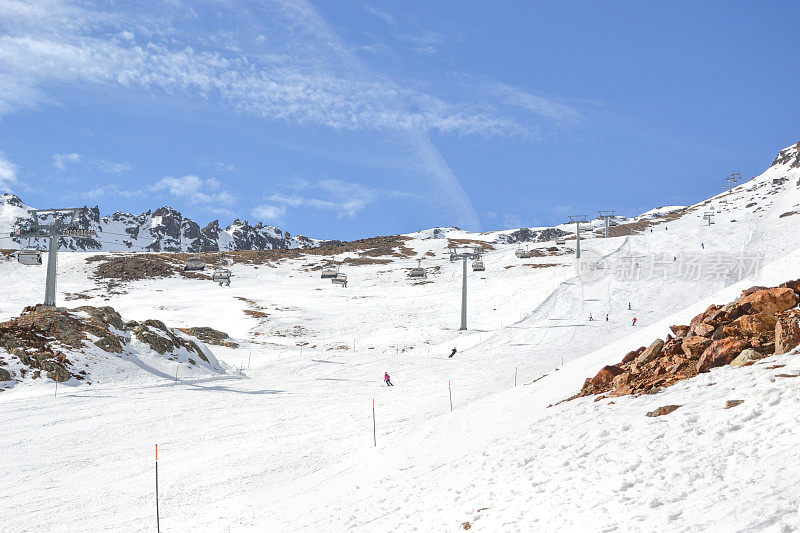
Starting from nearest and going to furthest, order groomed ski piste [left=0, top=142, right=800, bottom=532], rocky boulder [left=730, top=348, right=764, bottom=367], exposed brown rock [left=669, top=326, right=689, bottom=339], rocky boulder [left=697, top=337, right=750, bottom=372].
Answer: groomed ski piste [left=0, top=142, right=800, bottom=532], rocky boulder [left=730, top=348, right=764, bottom=367], rocky boulder [left=697, top=337, right=750, bottom=372], exposed brown rock [left=669, top=326, right=689, bottom=339]

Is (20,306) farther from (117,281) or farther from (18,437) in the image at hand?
(18,437)

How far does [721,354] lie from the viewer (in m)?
11.4

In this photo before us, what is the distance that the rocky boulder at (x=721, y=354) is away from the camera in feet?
37.1

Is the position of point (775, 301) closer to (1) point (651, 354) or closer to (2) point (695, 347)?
(2) point (695, 347)

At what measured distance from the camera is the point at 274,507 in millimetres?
12070

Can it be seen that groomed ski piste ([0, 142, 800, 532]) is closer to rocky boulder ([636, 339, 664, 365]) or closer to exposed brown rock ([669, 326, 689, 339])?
rocky boulder ([636, 339, 664, 365])

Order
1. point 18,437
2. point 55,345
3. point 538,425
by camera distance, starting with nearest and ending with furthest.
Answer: point 538,425
point 18,437
point 55,345

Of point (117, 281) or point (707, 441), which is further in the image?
point (117, 281)

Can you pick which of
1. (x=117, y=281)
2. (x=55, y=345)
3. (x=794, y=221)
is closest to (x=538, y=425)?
(x=55, y=345)

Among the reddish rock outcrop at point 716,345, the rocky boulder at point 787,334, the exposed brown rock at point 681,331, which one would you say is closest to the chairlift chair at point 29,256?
the reddish rock outcrop at point 716,345

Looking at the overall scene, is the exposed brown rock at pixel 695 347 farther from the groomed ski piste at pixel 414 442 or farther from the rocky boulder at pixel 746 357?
the groomed ski piste at pixel 414 442

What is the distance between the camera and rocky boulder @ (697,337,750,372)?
37.1 feet

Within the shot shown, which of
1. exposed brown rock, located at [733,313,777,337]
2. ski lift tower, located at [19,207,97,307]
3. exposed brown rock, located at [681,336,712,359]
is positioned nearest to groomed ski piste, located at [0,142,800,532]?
exposed brown rock, located at [681,336,712,359]

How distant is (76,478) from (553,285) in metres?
56.6
